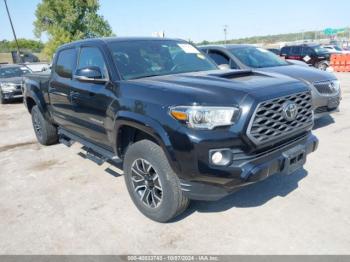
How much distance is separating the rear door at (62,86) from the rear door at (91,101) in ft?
0.68

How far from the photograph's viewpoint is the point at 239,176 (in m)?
2.75

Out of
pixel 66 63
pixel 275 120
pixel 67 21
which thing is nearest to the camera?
pixel 275 120

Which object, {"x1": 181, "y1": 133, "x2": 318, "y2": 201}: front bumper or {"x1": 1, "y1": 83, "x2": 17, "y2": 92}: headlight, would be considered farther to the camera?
{"x1": 1, "y1": 83, "x2": 17, "y2": 92}: headlight

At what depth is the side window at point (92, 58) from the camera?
3872 mm

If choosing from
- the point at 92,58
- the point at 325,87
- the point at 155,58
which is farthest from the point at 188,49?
the point at 325,87

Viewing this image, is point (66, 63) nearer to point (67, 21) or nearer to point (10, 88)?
point (10, 88)

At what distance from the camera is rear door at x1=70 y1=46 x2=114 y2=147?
3.78m

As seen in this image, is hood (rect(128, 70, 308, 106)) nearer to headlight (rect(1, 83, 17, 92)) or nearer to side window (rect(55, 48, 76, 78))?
side window (rect(55, 48, 76, 78))

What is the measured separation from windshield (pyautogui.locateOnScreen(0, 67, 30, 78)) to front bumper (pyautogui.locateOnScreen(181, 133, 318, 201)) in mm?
13424

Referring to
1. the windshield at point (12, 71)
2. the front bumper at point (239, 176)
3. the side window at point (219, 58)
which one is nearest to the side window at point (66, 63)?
the front bumper at point (239, 176)

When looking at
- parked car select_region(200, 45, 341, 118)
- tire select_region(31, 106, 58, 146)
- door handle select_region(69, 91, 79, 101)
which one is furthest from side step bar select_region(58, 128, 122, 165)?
parked car select_region(200, 45, 341, 118)

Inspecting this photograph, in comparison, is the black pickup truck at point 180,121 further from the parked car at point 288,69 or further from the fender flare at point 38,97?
the parked car at point 288,69

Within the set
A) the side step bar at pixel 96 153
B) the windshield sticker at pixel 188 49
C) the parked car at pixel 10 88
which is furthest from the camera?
the parked car at pixel 10 88

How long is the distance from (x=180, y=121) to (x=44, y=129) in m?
4.20
